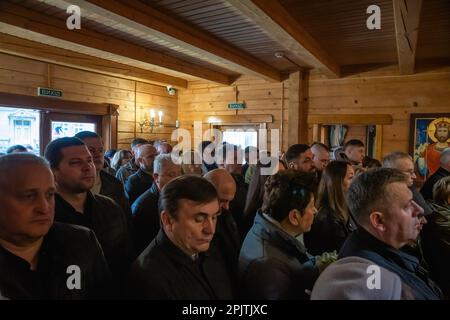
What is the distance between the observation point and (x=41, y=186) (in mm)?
1204

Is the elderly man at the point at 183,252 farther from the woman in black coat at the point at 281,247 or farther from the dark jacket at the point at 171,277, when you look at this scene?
the woman in black coat at the point at 281,247

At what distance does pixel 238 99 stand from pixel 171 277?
6.32 metres

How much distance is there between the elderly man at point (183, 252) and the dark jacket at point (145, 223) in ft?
3.05

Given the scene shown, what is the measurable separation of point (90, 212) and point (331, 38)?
13.1ft

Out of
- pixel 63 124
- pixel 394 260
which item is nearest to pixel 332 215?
pixel 394 260

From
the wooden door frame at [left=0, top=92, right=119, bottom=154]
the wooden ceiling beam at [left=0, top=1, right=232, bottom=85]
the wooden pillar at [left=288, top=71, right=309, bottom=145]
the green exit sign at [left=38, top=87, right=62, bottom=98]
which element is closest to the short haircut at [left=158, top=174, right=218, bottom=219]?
the wooden ceiling beam at [left=0, top=1, right=232, bottom=85]

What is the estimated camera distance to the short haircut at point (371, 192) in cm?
142

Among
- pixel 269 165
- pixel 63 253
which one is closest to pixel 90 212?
pixel 63 253

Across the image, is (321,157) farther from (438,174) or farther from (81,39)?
(81,39)

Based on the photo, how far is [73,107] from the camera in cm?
570

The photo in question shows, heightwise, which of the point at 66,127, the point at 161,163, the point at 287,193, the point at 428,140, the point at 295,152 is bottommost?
the point at 287,193

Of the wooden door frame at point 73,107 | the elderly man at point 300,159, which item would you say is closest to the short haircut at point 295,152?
the elderly man at point 300,159
